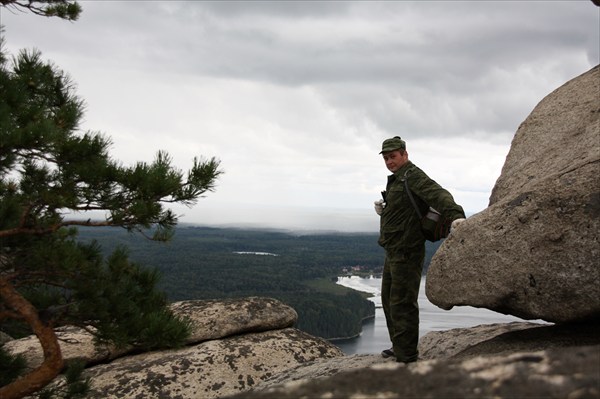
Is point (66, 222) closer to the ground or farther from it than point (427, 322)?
farther from it

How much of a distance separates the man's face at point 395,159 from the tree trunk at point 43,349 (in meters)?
5.16

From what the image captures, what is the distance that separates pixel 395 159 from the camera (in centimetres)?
805

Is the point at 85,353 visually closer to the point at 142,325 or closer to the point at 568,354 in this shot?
the point at 142,325

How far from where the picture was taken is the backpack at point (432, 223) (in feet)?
24.9

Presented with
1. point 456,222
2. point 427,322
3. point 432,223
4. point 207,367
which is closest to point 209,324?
point 207,367

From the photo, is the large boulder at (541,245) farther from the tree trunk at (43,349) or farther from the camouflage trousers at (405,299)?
the tree trunk at (43,349)

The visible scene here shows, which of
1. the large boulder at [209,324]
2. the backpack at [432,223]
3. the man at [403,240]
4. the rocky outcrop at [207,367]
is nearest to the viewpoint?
the backpack at [432,223]

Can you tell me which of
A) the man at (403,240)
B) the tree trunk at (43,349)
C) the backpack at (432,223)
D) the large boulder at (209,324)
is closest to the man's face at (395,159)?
the man at (403,240)

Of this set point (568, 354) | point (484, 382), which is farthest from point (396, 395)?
Answer: point (568, 354)

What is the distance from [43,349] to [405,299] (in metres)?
4.91

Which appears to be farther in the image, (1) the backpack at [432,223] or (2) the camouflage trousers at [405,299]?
(2) the camouflage trousers at [405,299]

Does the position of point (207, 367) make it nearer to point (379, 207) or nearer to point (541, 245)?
point (379, 207)

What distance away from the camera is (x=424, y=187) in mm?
7629

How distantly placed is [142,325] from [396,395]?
423 centimetres
